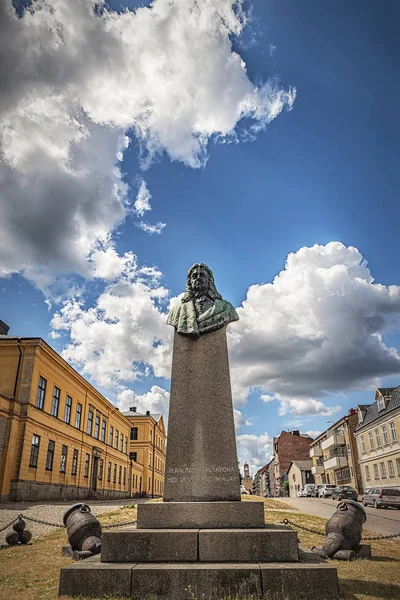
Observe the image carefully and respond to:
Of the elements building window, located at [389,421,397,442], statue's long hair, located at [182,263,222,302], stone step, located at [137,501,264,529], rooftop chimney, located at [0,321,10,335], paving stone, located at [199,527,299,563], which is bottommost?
paving stone, located at [199,527,299,563]

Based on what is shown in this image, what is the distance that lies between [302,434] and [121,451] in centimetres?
5630

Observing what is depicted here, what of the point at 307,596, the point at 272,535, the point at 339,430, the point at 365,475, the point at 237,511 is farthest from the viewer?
the point at 339,430

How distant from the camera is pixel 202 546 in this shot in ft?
16.5

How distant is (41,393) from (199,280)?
23609 millimetres

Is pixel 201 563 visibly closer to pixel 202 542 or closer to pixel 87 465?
pixel 202 542

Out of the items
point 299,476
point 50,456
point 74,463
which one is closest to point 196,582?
point 50,456

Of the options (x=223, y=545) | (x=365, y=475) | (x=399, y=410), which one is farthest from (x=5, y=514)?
(x=365, y=475)

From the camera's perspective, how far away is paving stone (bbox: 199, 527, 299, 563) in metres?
4.94

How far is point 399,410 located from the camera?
36.5 meters

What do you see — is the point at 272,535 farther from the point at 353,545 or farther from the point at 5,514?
the point at 5,514

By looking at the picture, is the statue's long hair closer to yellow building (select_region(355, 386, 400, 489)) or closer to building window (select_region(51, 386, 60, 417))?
building window (select_region(51, 386, 60, 417))

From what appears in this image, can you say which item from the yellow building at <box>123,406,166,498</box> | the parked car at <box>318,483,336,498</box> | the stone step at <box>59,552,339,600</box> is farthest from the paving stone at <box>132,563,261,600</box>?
the yellow building at <box>123,406,166,498</box>

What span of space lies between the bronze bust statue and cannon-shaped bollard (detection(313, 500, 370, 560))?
172 inches

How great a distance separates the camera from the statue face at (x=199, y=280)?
25.4ft
